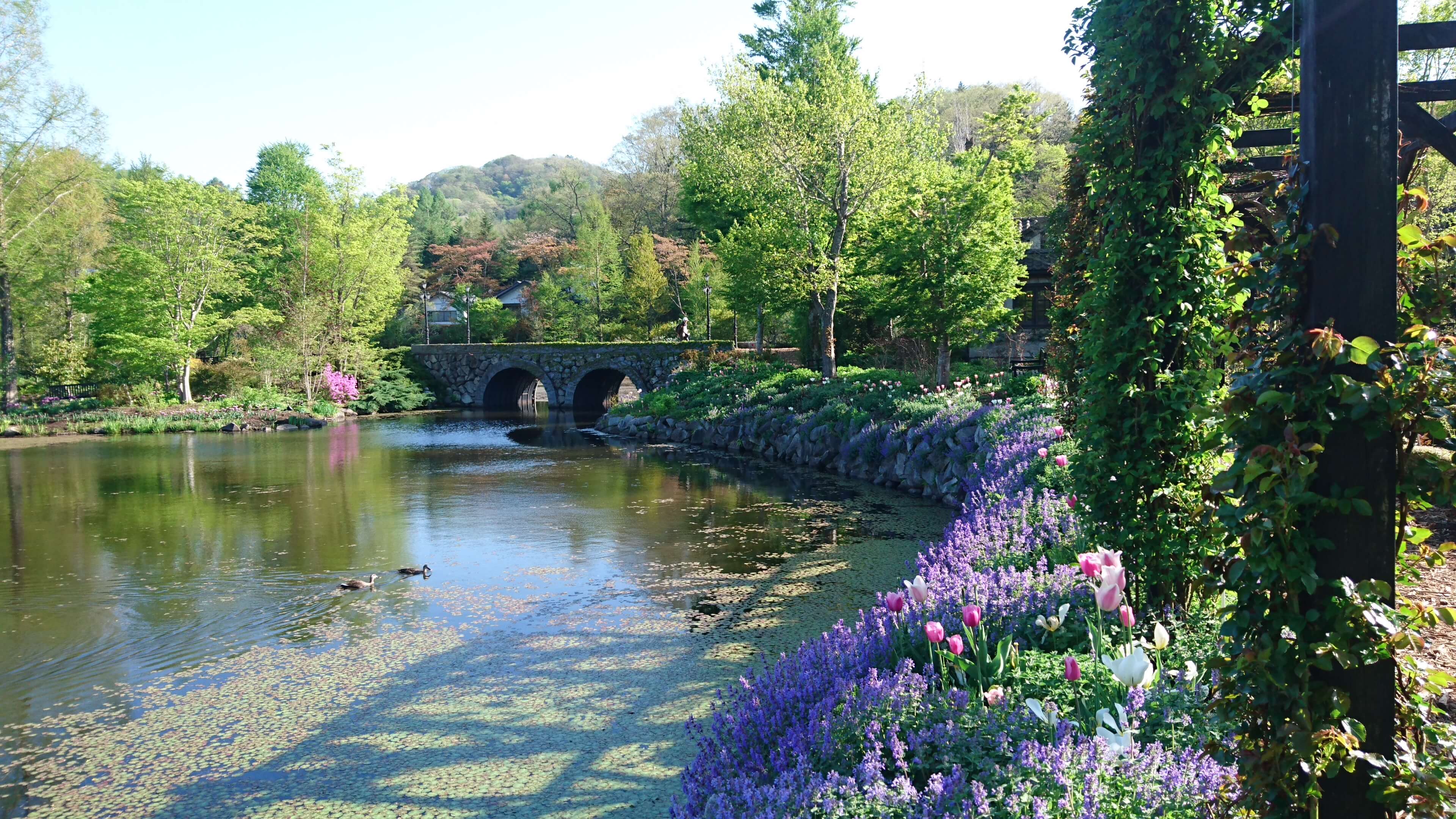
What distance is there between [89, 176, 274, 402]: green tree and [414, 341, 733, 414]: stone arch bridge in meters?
8.70

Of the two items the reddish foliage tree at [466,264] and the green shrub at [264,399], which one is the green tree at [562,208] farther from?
the green shrub at [264,399]

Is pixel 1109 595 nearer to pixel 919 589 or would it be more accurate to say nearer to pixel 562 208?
pixel 919 589

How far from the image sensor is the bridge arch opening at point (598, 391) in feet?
118

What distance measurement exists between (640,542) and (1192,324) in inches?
243

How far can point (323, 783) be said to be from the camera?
399 cm

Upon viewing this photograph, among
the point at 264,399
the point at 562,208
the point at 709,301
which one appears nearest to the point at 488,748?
the point at 264,399

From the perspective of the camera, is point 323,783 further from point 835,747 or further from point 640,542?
point 640,542

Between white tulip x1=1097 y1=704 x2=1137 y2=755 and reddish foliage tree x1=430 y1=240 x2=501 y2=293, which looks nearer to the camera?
white tulip x1=1097 y1=704 x2=1137 y2=755

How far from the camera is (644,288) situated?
3897 centimetres

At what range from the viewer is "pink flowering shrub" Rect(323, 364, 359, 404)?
32688mm

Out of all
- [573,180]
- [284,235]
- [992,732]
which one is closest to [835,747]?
[992,732]

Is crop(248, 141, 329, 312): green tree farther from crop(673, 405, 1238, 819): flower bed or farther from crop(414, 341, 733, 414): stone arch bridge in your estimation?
crop(673, 405, 1238, 819): flower bed

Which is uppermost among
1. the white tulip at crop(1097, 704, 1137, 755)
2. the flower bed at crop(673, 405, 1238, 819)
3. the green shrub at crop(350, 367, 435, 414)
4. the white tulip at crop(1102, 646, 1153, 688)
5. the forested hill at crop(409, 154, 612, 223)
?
the forested hill at crop(409, 154, 612, 223)

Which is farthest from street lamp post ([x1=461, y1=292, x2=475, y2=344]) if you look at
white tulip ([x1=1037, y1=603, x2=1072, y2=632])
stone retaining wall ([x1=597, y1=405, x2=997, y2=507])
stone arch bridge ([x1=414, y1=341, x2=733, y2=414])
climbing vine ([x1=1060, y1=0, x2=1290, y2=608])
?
white tulip ([x1=1037, y1=603, x2=1072, y2=632])
